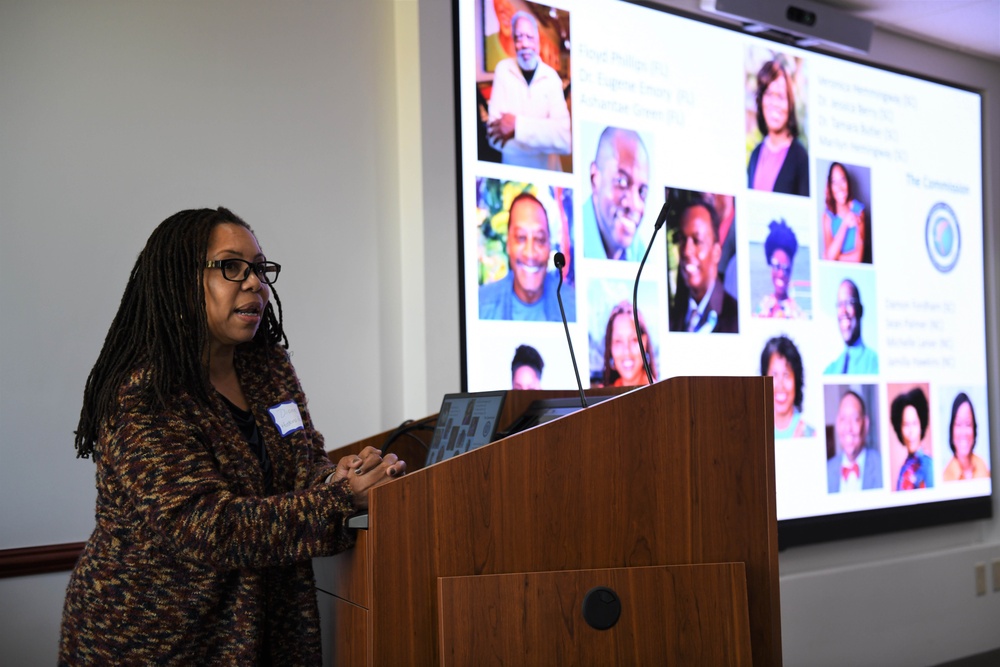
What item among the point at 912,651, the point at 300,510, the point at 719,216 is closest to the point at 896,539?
the point at 912,651

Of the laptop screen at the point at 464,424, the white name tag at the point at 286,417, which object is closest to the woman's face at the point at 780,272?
the laptop screen at the point at 464,424

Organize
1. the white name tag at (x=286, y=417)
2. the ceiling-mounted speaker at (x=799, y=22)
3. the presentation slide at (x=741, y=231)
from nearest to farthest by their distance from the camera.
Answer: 1. the white name tag at (x=286, y=417)
2. the presentation slide at (x=741, y=231)
3. the ceiling-mounted speaker at (x=799, y=22)

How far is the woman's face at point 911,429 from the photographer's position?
481 centimetres

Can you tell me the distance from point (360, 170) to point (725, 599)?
2.06 m

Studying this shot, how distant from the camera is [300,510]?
1.66 m

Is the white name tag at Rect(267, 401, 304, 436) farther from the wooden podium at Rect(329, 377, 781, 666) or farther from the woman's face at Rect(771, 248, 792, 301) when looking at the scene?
the woman's face at Rect(771, 248, 792, 301)

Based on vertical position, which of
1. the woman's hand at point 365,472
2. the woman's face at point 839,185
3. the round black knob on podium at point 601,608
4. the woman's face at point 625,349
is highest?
the woman's face at point 839,185

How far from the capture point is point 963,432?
506 centimetres

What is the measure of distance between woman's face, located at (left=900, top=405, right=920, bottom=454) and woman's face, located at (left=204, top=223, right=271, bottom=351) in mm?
3850

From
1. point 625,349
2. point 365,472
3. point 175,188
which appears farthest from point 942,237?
point 365,472

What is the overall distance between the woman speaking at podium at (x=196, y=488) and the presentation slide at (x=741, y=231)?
4.10 feet

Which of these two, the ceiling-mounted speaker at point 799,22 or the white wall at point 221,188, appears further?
the ceiling-mounted speaker at point 799,22

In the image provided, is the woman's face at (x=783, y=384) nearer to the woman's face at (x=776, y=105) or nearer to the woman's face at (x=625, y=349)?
the woman's face at (x=625, y=349)

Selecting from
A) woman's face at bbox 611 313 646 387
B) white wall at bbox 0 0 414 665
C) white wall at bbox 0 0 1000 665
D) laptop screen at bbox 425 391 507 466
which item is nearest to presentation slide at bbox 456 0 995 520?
woman's face at bbox 611 313 646 387
